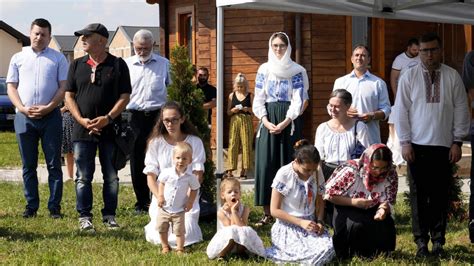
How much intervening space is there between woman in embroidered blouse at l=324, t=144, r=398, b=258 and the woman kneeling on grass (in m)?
0.17

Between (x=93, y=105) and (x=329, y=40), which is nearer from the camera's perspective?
(x=93, y=105)

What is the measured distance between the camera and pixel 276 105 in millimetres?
8438

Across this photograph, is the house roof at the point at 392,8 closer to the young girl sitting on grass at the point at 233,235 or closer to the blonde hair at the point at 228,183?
the blonde hair at the point at 228,183

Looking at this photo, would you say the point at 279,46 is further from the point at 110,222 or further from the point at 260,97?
the point at 110,222

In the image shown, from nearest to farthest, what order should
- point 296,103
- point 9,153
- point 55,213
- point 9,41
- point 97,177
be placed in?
point 296,103 < point 55,213 < point 97,177 < point 9,153 < point 9,41

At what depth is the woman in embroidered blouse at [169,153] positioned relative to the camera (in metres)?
7.48

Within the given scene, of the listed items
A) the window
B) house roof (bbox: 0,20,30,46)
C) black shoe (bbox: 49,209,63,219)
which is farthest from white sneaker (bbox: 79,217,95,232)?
house roof (bbox: 0,20,30,46)

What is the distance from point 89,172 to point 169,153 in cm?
106

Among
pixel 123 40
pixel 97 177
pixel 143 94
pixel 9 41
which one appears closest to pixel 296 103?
pixel 143 94

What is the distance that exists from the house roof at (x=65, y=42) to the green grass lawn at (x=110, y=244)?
56432 millimetres

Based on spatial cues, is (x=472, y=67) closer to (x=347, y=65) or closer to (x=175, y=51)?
(x=175, y=51)

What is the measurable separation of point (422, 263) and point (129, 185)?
6682 millimetres

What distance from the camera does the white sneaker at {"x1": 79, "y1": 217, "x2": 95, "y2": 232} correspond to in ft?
26.6

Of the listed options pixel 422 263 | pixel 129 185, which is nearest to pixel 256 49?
pixel 129 185
